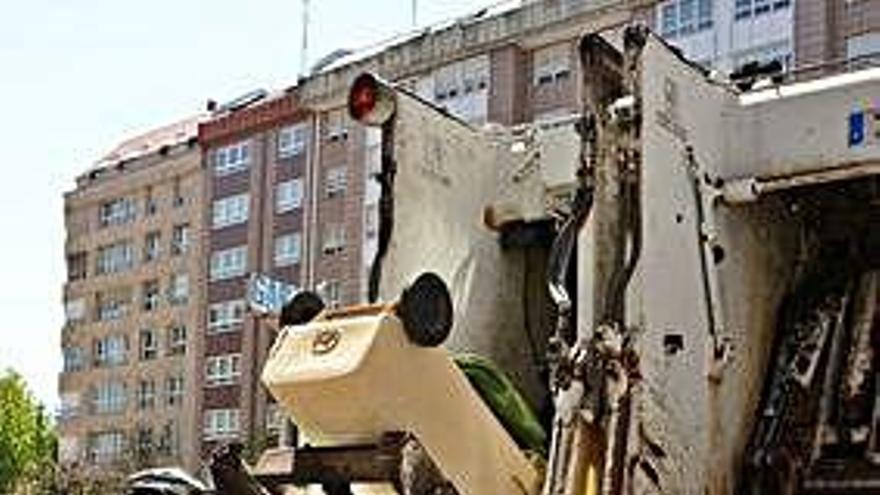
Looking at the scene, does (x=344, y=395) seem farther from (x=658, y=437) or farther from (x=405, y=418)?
(x=658, y=437)

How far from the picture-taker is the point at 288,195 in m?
46.3

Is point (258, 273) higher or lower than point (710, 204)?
higher

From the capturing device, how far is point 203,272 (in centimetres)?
4997

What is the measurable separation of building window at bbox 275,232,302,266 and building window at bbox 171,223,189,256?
6883mm

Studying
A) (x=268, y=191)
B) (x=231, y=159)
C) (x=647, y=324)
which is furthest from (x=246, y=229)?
(x=647, y=324)

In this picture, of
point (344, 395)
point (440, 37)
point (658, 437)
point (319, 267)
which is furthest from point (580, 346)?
point (319, 267)

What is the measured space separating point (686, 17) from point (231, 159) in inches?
Answer: 744

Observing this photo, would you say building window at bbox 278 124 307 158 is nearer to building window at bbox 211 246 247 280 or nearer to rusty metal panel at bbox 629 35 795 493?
building window at bbox 211 246 247 280

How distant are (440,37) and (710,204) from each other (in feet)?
112

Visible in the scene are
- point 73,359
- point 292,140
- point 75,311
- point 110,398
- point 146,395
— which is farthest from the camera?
point 75,311

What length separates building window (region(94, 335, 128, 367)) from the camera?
55.3 m

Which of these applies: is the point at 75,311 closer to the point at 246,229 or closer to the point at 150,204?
the point at 150,204

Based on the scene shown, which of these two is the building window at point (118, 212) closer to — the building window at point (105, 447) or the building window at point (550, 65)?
the building window at point (105, 447)

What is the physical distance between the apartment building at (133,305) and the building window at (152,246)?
31 mm
